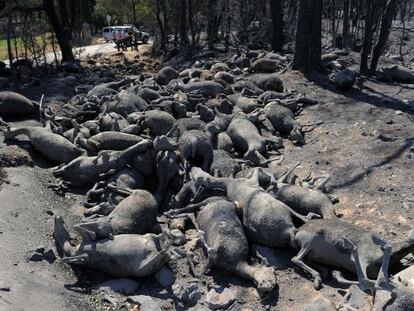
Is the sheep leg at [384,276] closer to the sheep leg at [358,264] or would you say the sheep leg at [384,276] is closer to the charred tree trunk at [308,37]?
the sheep leg at [358,264]

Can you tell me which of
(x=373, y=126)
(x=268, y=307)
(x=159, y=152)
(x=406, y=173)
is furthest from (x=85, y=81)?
(x=268, y=307)

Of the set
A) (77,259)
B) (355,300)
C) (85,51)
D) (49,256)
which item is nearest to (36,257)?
(49,256)

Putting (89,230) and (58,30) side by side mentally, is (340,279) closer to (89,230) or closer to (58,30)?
(89,230)

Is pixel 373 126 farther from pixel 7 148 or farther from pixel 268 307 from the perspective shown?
pixel 7 148

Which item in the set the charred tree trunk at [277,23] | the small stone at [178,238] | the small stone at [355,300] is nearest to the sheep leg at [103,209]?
the small stone at [178,238]

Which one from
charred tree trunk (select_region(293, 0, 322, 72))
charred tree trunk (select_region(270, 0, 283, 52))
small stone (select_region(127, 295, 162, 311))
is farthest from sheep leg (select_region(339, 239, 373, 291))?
charred tree trunk (select_region(270, 0, 283, 52))

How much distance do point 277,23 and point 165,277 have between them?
13.2 m

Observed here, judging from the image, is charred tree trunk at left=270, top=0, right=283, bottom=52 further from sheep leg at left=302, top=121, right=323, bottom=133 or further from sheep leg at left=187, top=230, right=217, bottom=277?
sheep leg at left=187, top=230, right=217, bottom=277

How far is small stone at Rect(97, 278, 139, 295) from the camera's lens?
18.6ft

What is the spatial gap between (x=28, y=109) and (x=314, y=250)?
7.95 m

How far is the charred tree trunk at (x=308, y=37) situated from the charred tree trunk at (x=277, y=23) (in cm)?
387

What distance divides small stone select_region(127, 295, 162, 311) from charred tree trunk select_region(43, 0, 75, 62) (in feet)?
53.7

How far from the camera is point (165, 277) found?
229 inches

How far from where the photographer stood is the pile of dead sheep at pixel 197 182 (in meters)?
5.64
